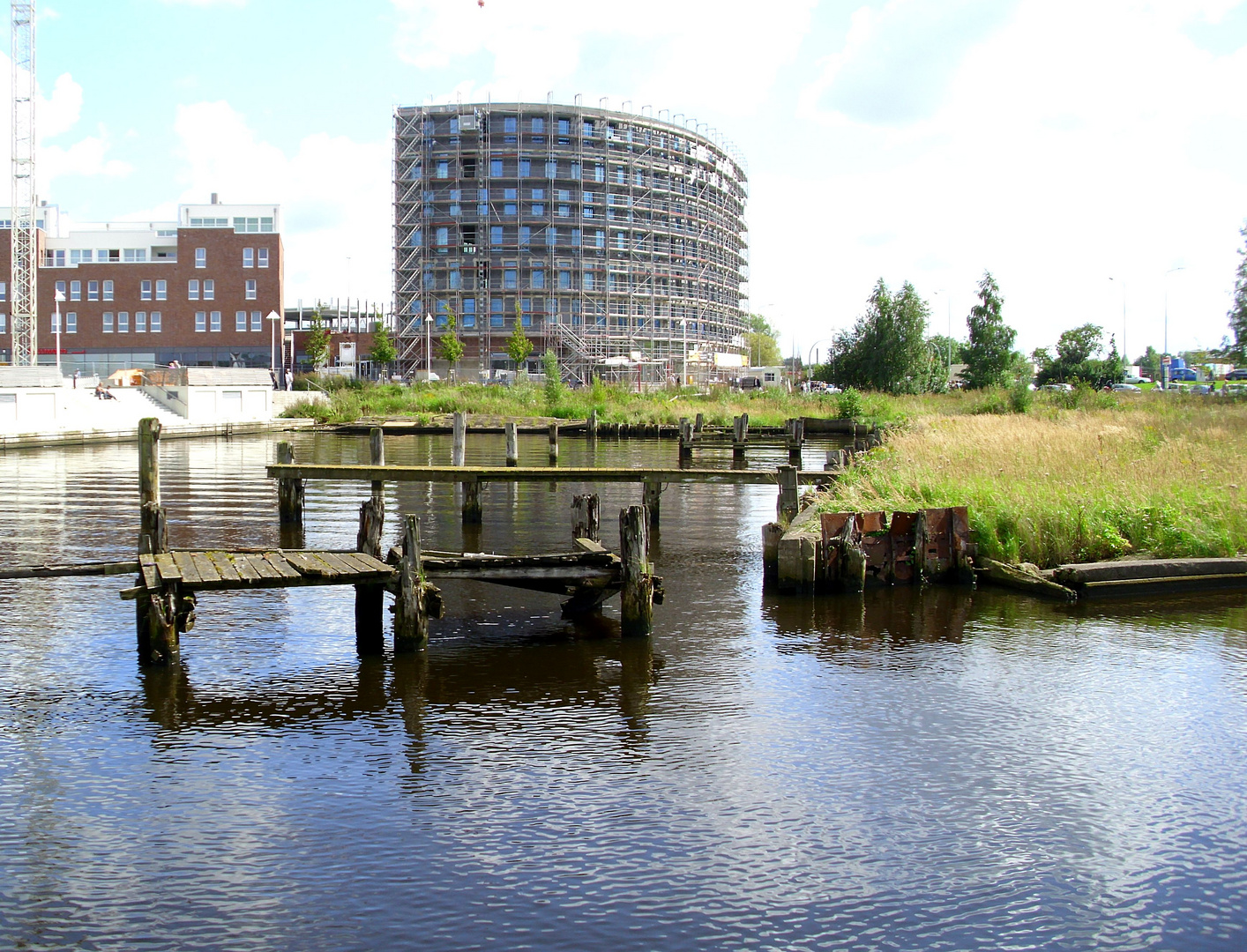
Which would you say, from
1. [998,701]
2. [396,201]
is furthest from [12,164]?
[998,701]

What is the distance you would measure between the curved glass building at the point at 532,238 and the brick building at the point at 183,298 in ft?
51.7

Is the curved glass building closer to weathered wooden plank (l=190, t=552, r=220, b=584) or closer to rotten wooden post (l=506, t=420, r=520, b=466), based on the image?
rotten wooden post (l=506, t=420, r=520, b=466)

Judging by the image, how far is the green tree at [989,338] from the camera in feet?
214

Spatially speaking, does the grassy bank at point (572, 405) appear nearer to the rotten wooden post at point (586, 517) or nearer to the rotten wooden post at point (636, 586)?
the rotten wooden post at point (586, 517)

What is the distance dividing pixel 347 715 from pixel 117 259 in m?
89.7

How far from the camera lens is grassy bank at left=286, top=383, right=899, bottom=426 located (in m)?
55.3

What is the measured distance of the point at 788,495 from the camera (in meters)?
19.6

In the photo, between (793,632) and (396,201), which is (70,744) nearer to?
(793,632)

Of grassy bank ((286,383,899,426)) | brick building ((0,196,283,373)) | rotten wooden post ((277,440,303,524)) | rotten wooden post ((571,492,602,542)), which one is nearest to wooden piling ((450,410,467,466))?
rotten wooden post ((277,440,303,524))

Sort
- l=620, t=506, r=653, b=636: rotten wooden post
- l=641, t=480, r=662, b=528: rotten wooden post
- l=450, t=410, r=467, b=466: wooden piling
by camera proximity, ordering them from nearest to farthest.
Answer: l=620, t=506, r=653, b=636: rotten wooden post, l=641, t=480, r=662, b=528: rotten wooden post, l=450, t=410, r=467, b=466: wooden piling

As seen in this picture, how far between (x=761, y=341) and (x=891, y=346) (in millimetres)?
73767

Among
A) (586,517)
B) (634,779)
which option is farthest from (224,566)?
(634,779)

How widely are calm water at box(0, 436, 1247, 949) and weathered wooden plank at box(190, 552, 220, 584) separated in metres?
0.98

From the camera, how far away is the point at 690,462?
3400 cm
